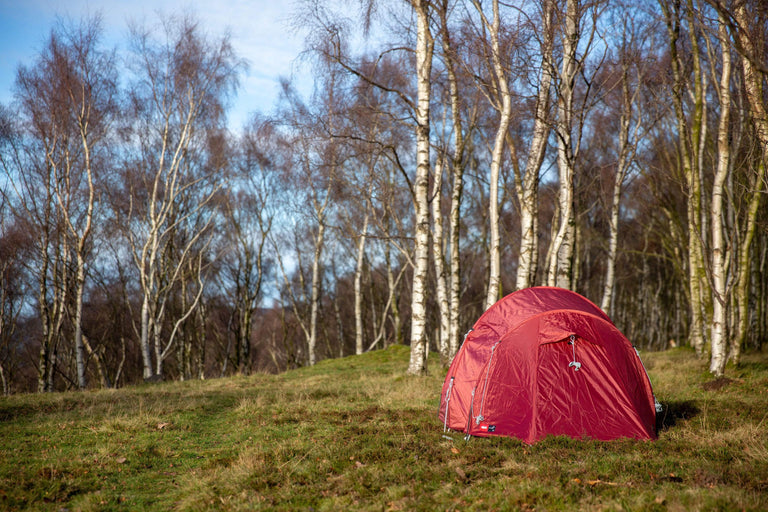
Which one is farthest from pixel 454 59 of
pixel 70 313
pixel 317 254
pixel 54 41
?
pixel 70 313

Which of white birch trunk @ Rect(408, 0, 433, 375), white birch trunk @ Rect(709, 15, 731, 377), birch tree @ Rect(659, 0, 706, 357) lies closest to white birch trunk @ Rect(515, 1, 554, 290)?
white birch trunk @ Rect(408, 0, 433, 375)

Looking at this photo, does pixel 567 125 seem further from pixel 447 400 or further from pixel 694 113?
pixel 447 400

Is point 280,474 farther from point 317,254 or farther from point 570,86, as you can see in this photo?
point 317,254

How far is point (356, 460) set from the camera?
5.70m

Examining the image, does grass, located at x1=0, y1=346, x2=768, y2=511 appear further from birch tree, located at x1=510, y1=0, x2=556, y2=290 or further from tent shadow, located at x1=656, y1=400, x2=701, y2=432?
birch tree, located at x1=510, y1=0, x2=556, y2=290

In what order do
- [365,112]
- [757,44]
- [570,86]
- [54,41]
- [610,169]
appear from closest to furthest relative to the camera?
[757,44] < [570,86] < [365,112] < [54,41] < [610,169]

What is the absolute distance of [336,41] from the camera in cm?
1138

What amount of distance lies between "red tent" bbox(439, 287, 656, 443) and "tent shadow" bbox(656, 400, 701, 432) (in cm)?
44

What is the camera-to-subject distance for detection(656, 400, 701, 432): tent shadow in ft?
23.0

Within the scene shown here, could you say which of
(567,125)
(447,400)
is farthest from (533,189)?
(447,400)

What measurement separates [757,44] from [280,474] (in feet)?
30.8

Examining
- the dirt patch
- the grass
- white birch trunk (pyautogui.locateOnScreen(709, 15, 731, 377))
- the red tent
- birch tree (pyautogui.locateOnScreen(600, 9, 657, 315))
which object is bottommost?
the grass

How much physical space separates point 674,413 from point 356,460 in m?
5.08

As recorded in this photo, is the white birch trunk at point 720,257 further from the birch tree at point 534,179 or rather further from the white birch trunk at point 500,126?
the white birch trunk at point 500,126
